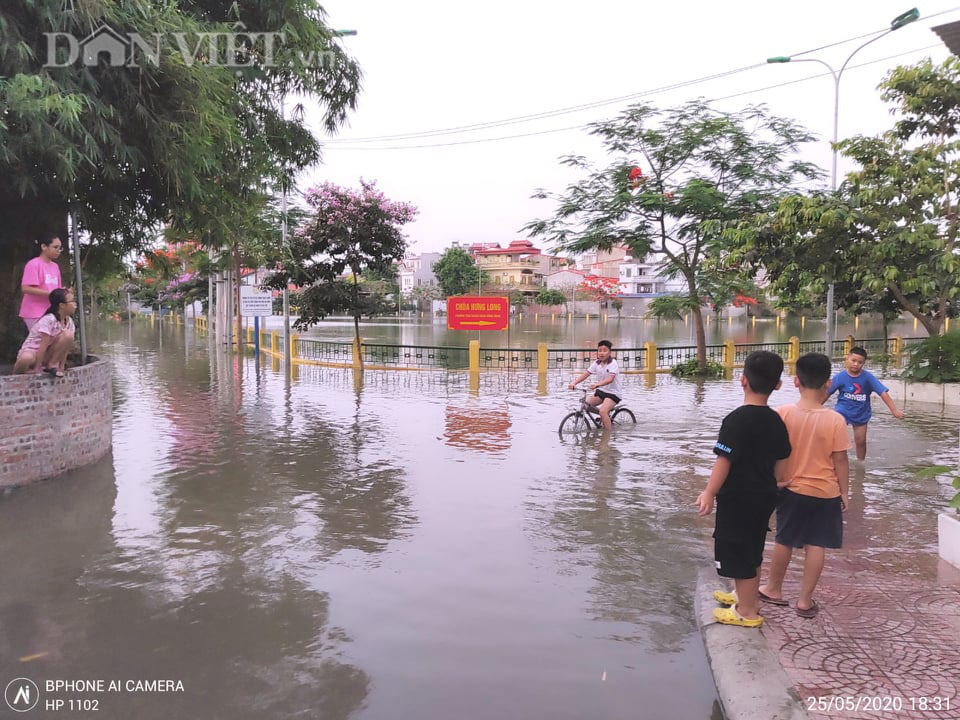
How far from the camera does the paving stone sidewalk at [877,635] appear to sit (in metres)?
3.39

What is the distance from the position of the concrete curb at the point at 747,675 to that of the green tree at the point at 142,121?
7037 mm

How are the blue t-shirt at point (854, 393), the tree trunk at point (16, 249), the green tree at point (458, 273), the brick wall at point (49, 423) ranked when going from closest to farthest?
the brick wall at point (49, 423)
the blue t-shirt at point (854, 393)
the tree trunk at point (16, 249)
the green tree at point (458, 273)

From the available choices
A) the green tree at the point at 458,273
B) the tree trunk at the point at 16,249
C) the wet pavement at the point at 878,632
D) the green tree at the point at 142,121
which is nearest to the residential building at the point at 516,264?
the green tree at the point at 458,273

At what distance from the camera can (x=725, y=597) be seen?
4492 mm

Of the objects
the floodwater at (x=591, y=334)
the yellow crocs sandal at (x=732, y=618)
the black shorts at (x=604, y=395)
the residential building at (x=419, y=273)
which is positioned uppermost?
the residential building at (x=419, y=273)

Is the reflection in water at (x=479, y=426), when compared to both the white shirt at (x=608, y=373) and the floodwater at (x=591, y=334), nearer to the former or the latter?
the white shirt at (x=608, y=373)

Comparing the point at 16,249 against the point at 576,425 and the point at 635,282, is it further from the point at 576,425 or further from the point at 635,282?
the point at 635,282

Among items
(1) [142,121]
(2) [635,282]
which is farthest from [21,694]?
(2) [635,282]

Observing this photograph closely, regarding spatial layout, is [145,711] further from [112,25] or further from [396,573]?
[112,25]

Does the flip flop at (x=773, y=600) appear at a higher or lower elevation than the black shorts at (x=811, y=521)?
lower

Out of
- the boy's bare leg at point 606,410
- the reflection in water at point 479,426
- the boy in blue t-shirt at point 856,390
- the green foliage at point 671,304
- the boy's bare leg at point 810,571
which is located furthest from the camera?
the green foliage at point 671,304

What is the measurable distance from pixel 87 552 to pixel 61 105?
4.18 m

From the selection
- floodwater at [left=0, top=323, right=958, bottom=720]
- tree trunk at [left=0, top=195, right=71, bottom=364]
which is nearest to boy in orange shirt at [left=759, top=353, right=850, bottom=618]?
floodwater at [left=0, top=323, right=958, bottom=720]

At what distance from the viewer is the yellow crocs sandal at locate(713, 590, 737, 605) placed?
4473 millimetres
